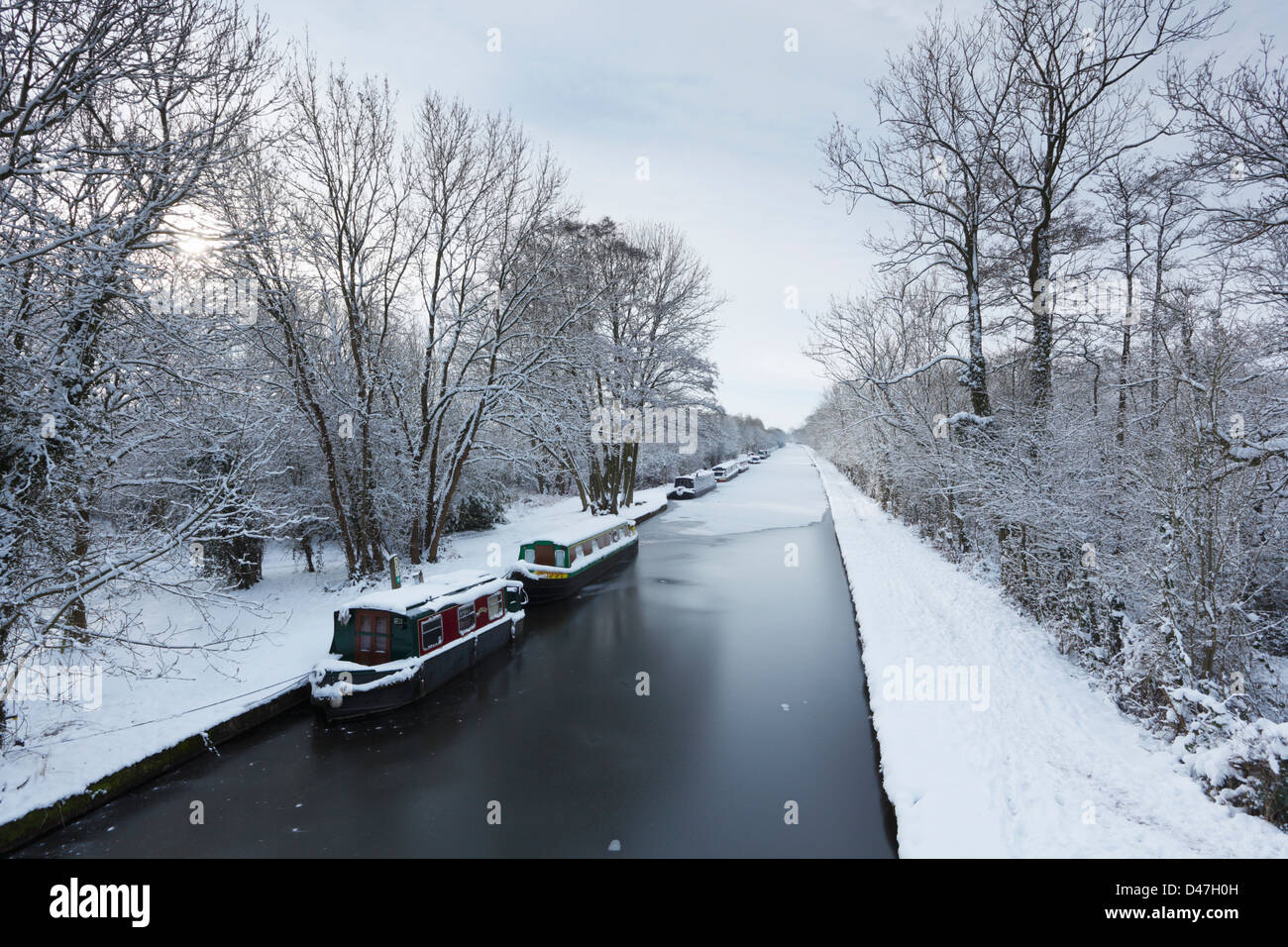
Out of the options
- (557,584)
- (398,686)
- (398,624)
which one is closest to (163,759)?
(398,686)

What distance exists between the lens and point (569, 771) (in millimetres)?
6781

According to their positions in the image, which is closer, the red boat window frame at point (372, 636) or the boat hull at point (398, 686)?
the boat hull at point (398, 686)

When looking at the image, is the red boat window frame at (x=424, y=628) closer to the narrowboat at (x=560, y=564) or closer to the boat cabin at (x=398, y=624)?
the boat cabin at (x=398, y=624)

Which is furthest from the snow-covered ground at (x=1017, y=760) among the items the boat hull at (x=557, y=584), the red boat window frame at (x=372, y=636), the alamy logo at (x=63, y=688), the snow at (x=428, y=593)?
the alamy logo at (x=63, y=688)

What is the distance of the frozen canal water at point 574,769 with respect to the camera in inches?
218

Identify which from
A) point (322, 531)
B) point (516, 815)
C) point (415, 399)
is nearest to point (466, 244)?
point (415, 399)

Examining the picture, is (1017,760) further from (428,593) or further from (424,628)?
(428,593)

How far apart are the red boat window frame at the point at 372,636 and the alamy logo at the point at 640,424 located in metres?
13.3

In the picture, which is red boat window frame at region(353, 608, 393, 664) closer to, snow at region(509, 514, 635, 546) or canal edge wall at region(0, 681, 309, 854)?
canal edge wall at region(0, 681, 309, 854)

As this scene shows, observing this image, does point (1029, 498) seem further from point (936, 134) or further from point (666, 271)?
point (666, 271)

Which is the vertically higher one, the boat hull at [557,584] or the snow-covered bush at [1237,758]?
the snow-covered bush at [1237,758]
